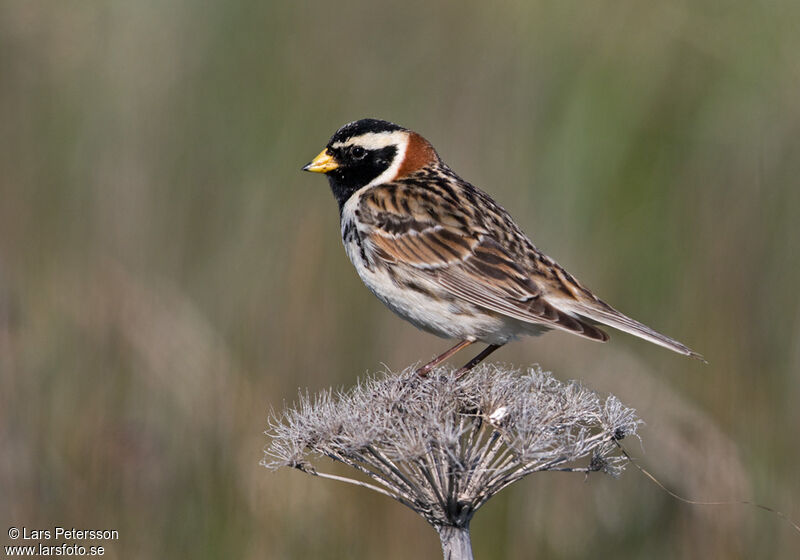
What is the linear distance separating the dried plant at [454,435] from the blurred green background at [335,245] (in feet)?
7.11

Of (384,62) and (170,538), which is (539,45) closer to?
(384,62)

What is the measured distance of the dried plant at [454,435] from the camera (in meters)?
2.71

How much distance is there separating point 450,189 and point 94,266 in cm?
258

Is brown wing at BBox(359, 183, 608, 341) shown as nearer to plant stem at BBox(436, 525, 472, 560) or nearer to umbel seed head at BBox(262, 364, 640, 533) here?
umbel seed head at BBox(262, 364, 640, 533)

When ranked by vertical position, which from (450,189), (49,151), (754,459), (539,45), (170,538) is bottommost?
(170,538)

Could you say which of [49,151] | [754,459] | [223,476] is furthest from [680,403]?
[49,151]

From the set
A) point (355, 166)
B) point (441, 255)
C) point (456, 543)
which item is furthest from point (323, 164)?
point (456, 543)

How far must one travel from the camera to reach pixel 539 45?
6.71 meters

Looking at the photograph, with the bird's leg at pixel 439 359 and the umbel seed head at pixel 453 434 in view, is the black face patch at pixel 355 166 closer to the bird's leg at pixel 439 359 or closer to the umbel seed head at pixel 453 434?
the bird's leg at pixel 439 359

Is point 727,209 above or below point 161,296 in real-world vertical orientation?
above

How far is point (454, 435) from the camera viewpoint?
2.76 metres

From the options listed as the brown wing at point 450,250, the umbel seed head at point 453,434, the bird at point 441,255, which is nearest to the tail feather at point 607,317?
the bird at point 441,255

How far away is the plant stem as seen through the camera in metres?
2.61

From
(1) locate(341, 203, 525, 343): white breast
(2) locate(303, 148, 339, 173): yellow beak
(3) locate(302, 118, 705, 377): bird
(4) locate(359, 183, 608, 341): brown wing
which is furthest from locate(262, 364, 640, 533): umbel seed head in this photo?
(2) locate(303, 148, 339, 173): yellow beak
